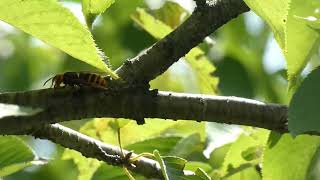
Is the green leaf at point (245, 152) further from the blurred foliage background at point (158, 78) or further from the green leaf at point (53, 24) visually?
the green leaf at point (53, 24)

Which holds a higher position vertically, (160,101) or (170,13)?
(160,101)

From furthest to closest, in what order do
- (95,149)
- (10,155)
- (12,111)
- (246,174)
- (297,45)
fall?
(246,174), (10,155), (95,149), (297,45), (12,111)

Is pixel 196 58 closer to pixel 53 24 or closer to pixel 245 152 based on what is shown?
pixel 245 152

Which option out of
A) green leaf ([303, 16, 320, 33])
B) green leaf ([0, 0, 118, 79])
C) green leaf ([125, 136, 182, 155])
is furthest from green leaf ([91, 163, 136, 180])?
green leaf ([0, 0, 118, 79])

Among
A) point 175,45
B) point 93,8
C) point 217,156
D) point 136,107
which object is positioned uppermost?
point 93,8

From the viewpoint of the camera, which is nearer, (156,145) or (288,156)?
(288,156)

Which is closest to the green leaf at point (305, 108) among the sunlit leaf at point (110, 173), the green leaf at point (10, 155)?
the sunlit leaf at point (110, 173)

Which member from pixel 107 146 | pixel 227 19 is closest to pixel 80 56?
pixel 227 19

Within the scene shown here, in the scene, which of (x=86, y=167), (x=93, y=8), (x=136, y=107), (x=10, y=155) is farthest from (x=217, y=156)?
(x=93, y=8)
